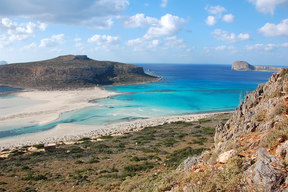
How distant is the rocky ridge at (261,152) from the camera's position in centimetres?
620

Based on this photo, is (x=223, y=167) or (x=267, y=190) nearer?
(x=267, y=190)

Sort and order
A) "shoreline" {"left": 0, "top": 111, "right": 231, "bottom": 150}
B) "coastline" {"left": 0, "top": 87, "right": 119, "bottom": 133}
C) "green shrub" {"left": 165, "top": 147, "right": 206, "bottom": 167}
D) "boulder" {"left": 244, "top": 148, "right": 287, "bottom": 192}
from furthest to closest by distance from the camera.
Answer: "coastline" {"left": 0, "top": 87, "right": 119, "bottom": 133} → "shoreline" {"left": 0, "top": 111, "right": 231, "bottom": 150} → "green shrub" {"left": 165, "top": 147, "right": 206, "bottom": 167} → "boulder" {"left": 244, "top": 148, "right": 287, "bottom": 192}

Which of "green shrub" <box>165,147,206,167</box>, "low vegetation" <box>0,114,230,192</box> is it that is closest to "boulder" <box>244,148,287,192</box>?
"low vegetation" <box>0,114,230,192</box>

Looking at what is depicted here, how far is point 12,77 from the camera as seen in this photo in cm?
10675

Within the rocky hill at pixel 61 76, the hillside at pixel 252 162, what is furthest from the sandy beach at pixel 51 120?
the rocky hill at pixel 61 76

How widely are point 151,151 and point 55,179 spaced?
10579 mm

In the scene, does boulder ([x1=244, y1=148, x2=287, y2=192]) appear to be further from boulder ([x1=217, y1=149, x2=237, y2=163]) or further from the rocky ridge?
boulder ([x1=217, y1=149, x2=237, y2=163])

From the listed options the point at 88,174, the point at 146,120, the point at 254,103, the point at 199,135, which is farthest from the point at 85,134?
the point at 254,103

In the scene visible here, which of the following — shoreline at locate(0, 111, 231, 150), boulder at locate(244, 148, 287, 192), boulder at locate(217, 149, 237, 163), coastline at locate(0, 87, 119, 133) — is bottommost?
shoreline at locate(0, 111, 231, 150)

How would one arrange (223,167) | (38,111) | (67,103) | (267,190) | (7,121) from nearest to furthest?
(267,190) → (223,167) → (7,121) → (38,111) → (67,103)

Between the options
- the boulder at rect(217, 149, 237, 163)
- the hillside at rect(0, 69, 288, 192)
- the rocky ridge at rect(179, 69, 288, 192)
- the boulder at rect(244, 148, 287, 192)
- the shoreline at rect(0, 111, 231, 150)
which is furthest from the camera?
the shoreline at rect(0, 111, 231, 150)

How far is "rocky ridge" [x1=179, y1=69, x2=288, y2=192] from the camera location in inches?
244

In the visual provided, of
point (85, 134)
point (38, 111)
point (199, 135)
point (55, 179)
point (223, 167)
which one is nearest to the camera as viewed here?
point (223, 167)

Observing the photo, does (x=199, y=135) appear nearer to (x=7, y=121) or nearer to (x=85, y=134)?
(x=85, y=134)
